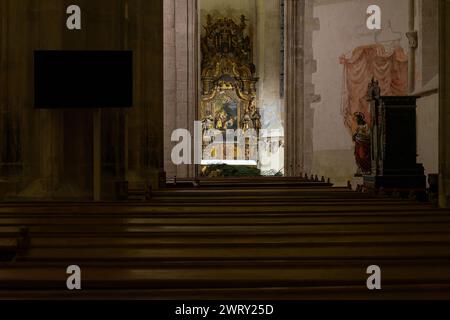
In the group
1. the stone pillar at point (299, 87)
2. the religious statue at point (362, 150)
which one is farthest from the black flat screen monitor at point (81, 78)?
the stone pillar at point (299, 87)

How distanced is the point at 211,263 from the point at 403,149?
864 cm

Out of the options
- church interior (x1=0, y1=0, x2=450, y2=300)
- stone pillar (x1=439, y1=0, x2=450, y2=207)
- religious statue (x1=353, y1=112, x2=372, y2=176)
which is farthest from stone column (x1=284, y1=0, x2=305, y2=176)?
stone pillar (x1=439, y1=0, x2=450, y2=207)

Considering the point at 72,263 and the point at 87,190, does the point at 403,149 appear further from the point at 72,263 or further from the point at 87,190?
the point at 72,263

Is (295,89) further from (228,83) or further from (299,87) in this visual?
(228,83)

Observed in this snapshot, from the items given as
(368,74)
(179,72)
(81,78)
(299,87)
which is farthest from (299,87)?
(81,78)

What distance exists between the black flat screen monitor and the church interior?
37 millimetres

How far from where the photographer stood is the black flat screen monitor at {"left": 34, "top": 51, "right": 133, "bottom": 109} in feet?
19.7

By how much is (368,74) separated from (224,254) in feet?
48.8

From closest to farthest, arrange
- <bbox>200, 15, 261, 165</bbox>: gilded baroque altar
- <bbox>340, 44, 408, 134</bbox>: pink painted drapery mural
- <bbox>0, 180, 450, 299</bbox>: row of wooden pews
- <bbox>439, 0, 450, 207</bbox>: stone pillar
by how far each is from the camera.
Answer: <bbox>0, 180, 450, 299</bbox>: row of wooden pews → <bbox>439, 0, 450, 207</bbox>: stone pillar → <bbox>340, 44, 408, 134</bbox>: pink painted drapery mural → <bbox>200, 15, 261, 165</bbox>: gilded baroque altar

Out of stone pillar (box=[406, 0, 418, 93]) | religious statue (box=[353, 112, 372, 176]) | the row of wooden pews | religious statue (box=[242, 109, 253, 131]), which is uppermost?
stone pillar (box=[406, 0, 418, 93])

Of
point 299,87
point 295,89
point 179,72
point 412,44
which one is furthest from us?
point 295,89

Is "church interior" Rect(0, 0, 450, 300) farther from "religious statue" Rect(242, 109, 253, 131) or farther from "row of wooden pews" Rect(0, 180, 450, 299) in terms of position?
"religious statue" Rect(242, 109, 253, 131)

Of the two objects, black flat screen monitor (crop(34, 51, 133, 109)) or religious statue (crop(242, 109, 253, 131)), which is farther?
religious statue (crop(242, 109, 253, 131))

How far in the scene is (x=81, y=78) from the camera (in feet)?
19.9
